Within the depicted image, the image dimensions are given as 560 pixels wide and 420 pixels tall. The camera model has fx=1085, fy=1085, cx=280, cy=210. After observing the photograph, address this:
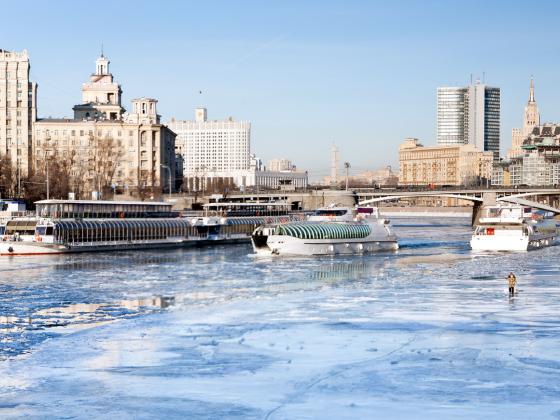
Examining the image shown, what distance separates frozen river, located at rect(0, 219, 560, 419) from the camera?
2839 cm

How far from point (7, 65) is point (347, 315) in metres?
161

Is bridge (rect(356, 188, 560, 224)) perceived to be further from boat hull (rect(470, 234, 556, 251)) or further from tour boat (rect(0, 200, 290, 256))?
boat hull (rect(470, 234, 556, 251))

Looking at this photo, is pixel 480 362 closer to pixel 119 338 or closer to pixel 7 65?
pixel 119 338

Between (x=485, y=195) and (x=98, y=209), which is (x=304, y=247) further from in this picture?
(x=485, y=195)

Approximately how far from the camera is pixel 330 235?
9312cm

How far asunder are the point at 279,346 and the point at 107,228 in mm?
66336

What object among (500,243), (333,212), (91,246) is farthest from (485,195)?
(91,246)

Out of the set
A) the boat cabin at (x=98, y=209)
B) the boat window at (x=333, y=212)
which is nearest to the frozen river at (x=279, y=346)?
the boat cabin at (x=98, y=209)

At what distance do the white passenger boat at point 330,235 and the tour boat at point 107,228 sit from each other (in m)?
14.3

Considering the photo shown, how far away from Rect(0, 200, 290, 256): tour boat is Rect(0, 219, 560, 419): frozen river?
82.0 feet

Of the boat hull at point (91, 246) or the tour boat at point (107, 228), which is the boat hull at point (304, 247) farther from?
the tour boat at point (107, 228)

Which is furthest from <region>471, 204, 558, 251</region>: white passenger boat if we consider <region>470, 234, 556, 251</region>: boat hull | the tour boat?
the tour boat

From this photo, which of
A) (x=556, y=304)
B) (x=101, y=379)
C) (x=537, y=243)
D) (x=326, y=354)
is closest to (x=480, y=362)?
(x=326, y=354)

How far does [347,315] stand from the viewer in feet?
150
